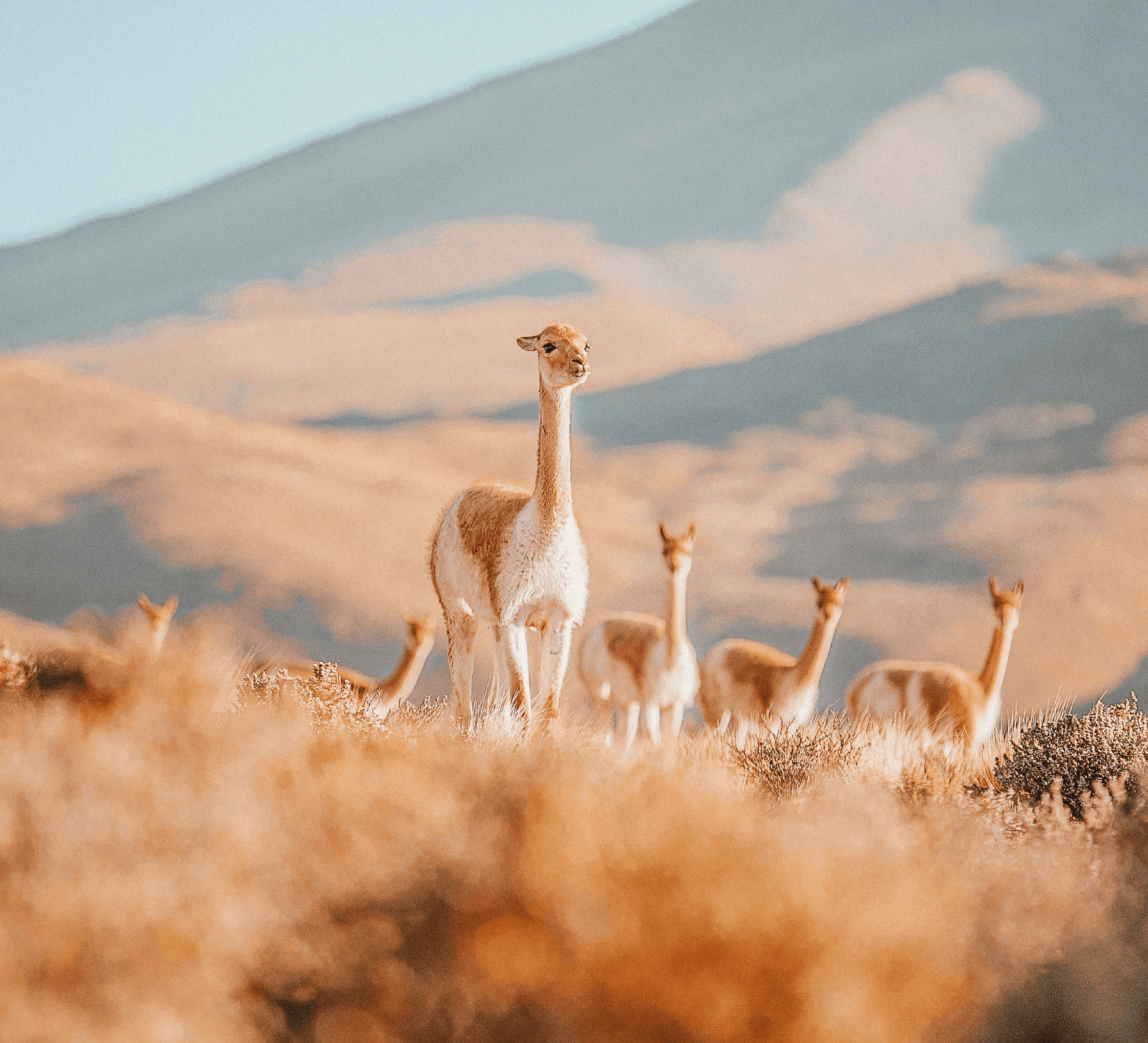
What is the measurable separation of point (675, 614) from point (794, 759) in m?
2.25

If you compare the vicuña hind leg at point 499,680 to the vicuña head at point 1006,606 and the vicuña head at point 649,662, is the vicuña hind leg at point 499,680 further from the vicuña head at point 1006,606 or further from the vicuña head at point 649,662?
the vicuña head at point 1006,606

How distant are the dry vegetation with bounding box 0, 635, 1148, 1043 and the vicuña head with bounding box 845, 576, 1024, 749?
3.65m

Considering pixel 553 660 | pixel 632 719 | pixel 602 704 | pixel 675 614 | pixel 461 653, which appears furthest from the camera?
pixel 602 704

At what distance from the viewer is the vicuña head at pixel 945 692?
23.8 feet

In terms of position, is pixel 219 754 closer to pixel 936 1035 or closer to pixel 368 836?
pixel 368 836

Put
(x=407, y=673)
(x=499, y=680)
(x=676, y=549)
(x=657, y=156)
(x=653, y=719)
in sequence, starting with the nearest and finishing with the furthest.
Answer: (x=499, y=680), (x=676, y=549), (x=653, y=719), (x=407, y=673), (x=657, y=156)

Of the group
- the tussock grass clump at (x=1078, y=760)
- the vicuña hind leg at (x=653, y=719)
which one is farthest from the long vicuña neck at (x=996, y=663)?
the vicuña hind leg at (x=653, y=719)

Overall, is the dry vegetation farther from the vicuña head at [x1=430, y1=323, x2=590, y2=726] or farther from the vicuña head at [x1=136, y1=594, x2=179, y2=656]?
the vicuña head at [x1=136, y1=594, x2=179, y2=656]

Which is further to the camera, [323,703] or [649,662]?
[649,662]

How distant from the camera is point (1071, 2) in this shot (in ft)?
169

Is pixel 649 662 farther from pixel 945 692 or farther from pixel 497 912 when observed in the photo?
pixel 497 912

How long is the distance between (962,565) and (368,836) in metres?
14.5

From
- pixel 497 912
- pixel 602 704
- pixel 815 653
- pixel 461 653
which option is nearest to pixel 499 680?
pixel 461 653

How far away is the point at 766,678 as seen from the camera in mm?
7777
